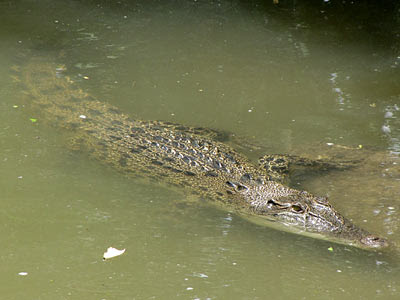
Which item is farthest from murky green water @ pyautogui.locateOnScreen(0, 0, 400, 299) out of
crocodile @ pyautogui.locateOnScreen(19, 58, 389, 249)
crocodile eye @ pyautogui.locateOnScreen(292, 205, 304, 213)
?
crocodile eye @ pyautogui.locateOnScreen(292, 205, 304, 213)

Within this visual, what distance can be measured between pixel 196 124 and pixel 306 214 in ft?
6.95

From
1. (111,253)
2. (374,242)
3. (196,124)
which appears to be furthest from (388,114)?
(111,253)

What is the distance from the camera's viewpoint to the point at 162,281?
4.06 metres

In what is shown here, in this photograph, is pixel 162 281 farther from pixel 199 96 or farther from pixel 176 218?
pixel 199 96

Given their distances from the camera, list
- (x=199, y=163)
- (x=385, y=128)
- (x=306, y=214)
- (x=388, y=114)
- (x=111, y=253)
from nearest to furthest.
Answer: (x=111, y=253) < (x=306, y=214) < (x=199, y=163) < (x=385, y=128) < (x=388, y=114)

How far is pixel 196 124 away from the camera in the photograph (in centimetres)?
641

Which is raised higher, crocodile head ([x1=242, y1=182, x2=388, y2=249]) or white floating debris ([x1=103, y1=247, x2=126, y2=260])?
crocodile head ([x1=242, y1=182, x2=388, y2=249])

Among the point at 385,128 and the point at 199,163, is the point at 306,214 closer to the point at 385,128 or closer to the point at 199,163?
the point at 199,163

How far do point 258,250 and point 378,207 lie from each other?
1.36 metres

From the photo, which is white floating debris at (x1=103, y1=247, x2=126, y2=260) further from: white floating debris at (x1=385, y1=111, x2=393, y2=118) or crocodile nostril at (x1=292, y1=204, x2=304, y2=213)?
white floating debris at (x1=385, y1=111, x2=393, y2=118)

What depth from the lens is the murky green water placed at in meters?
4.14

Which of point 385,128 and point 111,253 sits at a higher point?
point 385,128

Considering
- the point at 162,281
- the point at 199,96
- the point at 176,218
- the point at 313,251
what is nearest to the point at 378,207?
the point at 313,251

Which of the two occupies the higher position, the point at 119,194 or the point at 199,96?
the point at 199,96
